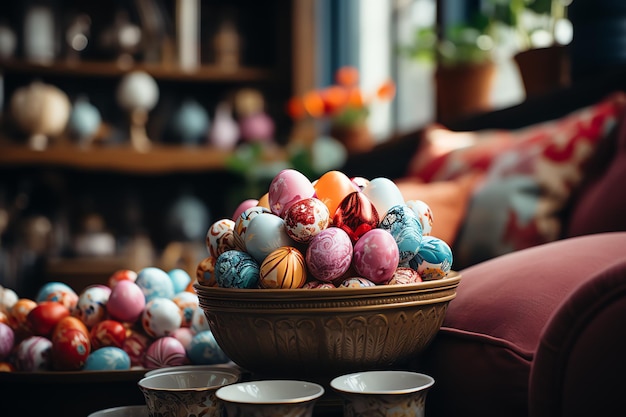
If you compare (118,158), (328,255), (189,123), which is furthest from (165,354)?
(189,123)

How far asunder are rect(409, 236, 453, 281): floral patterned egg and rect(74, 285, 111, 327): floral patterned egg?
14.4 inches

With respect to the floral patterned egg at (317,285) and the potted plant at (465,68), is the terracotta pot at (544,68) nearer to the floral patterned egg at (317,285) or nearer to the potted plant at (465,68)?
the potted plant at (465,68)

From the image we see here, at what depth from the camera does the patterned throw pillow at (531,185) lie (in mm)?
1250

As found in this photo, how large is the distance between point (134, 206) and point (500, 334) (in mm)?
3234

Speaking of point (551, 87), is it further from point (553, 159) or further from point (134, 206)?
point (134, 206)

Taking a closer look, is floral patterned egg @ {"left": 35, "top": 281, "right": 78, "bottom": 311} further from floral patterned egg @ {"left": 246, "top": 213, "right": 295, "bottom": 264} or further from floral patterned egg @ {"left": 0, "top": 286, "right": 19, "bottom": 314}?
floral patterned egg @ {"left": 246, "top": 213, "right": 295, "bottom": 264}

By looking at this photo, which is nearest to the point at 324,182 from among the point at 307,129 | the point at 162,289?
the point at 162,289

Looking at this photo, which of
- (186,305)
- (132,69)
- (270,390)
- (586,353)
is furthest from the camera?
(132,69)

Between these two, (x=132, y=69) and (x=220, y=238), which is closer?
(x=220, y=238)

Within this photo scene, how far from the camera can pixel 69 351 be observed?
2.48 ft

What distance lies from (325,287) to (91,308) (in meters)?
0.33

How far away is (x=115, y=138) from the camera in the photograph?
3.71 m

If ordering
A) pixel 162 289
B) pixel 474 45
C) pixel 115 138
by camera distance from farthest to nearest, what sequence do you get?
pixel 115 138 < pixel 474 45 < pixel 162 289

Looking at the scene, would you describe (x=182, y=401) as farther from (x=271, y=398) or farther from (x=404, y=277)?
(x=404, y=277)
